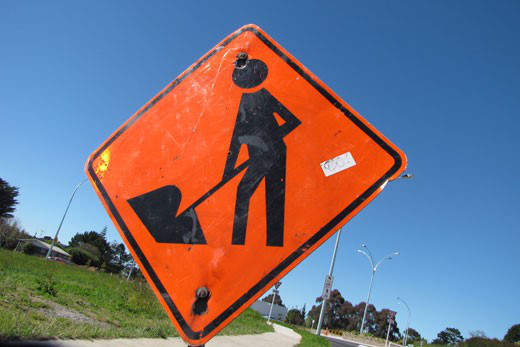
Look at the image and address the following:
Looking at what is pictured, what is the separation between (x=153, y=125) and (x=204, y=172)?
0.46 metres

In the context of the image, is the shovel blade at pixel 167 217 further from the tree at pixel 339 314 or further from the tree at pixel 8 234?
the tree at pixel 339 314

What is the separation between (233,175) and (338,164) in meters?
0.49

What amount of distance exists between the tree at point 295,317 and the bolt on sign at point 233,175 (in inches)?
2757

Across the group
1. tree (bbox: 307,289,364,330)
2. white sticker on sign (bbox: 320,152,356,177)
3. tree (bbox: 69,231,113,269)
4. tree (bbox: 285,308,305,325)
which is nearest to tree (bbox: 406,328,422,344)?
tree (bbox: 307,289,364,330)

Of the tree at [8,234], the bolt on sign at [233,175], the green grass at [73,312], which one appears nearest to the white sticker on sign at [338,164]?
the bolt on sign at [233,175]

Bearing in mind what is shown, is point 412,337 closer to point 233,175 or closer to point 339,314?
point 339,314

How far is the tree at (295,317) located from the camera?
67.0m

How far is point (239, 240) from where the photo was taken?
4.89 ft

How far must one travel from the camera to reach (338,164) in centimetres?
161

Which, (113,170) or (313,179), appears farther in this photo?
(113,170)

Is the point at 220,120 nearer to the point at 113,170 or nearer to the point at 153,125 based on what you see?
the point at 153,125

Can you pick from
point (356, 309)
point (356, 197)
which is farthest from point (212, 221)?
point (356, 309)

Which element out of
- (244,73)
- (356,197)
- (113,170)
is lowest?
(113,170)

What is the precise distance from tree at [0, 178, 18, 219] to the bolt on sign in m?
67.3
